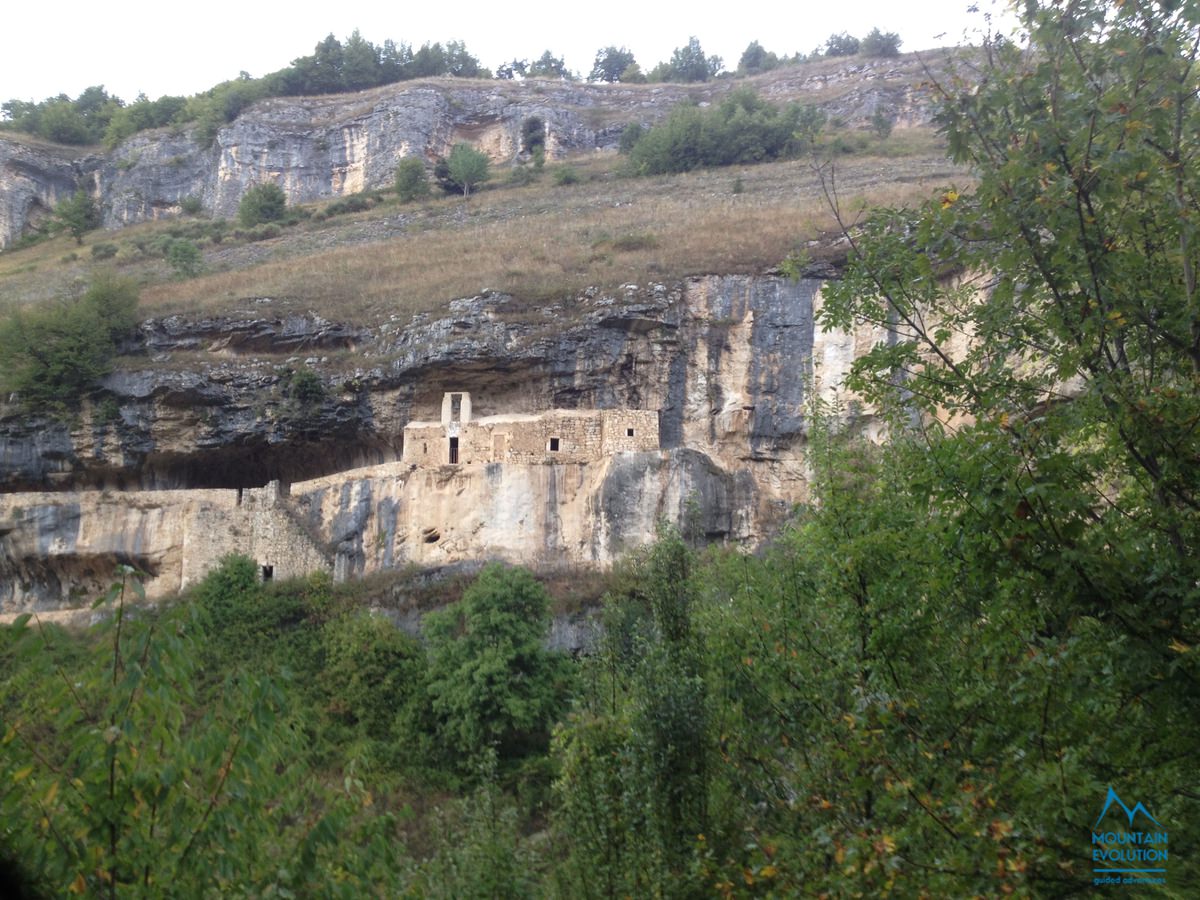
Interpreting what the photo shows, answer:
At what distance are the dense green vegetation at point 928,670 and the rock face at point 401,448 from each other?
630 inches

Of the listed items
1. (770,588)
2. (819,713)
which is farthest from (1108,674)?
(770,588)

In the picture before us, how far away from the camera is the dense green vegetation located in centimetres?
552

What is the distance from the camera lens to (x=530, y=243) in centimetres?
Answer: 4403

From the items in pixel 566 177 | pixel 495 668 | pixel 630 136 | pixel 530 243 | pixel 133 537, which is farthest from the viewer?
pixel 630 136

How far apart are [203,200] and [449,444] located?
163 ft

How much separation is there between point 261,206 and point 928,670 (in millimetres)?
61849

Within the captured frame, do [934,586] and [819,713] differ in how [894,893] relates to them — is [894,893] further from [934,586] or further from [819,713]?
[819,713]

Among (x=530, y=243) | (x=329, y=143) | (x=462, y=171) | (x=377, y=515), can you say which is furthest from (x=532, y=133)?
(x=377, y=515)

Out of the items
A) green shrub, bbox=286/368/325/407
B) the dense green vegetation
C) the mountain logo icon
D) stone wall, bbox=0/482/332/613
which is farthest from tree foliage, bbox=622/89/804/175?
the mountain logo icon

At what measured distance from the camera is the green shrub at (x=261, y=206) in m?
64.4

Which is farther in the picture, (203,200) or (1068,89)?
(203,200)

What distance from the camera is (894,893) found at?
24.2ft

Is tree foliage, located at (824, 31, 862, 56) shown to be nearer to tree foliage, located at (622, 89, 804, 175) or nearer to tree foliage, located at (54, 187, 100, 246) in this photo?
tree foliage, located at (622, 89, 804, 175)

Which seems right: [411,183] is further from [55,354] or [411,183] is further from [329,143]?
[55,354]
